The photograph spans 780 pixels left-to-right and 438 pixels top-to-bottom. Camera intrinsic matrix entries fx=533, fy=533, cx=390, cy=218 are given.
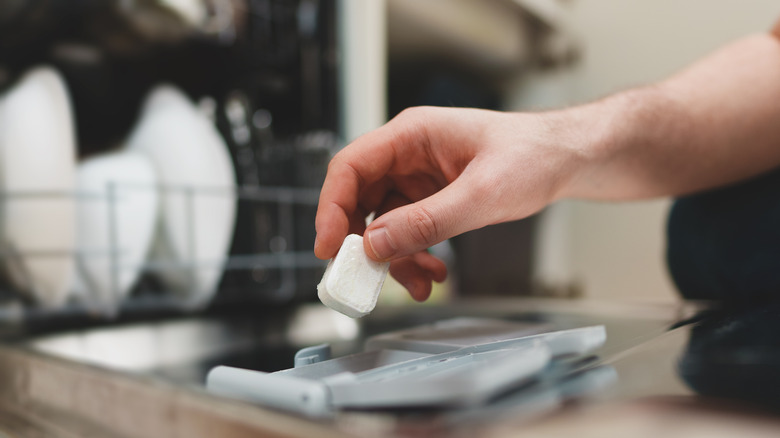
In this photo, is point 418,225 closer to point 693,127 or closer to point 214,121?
point 693,127

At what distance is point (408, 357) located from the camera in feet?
1.04

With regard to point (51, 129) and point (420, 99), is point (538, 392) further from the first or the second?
point (420, 99)

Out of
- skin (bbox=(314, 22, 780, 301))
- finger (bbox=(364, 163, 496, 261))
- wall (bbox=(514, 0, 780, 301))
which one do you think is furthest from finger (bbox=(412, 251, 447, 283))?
wall (bbox=(514, 0, 780, 301))

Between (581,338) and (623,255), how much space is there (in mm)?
1262

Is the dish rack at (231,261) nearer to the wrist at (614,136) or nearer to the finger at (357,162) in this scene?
the finger at (357,162)

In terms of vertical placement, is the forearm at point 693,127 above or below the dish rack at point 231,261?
above

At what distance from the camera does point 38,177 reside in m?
0.58

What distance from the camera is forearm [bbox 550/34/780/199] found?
512 millimetres

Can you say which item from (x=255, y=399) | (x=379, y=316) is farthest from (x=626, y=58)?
(x=255, y=399)

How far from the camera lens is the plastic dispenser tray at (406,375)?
20 cm

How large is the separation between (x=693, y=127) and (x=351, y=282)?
43 centimetres

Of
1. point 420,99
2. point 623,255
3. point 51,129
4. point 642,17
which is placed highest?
point 642,17

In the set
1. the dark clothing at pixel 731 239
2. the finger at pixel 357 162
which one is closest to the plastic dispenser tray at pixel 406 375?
the finger at pixel 357 162

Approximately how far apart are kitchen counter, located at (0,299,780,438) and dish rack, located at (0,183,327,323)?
9 centimetres
